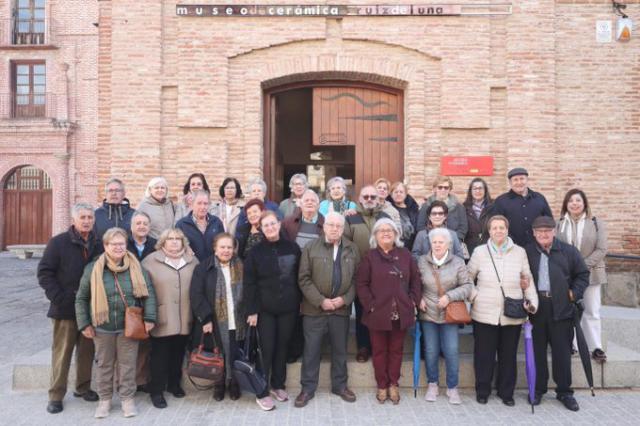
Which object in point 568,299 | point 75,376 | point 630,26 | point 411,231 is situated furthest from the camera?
point 630,26

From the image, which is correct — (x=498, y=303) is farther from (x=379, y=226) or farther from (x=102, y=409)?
(x=102, y=409)

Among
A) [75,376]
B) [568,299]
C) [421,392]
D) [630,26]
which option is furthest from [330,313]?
→ [630,26]

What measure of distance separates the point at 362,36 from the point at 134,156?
418 centimetres

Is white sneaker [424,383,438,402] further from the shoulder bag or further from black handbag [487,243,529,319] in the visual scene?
the shoulder bag

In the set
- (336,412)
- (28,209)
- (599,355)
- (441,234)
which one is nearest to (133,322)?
(336,412)

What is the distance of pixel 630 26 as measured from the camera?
8.12 m

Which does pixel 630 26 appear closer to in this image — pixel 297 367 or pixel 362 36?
pixel 362 36

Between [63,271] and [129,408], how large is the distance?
137 centimetres

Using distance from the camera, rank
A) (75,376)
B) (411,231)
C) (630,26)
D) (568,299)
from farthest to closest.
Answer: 1. (630,26)
2. (411,231)
3. (75,376)
4. (568,299)

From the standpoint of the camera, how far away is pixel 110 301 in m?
4.44

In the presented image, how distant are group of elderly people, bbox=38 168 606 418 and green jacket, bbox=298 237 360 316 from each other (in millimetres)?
10

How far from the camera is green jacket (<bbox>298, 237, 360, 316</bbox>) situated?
15.5 feet

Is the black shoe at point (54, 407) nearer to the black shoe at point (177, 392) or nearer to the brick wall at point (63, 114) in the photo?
the black shoe at point (177, 392)

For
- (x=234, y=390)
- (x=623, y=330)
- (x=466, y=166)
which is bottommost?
(x=234, y=390)
